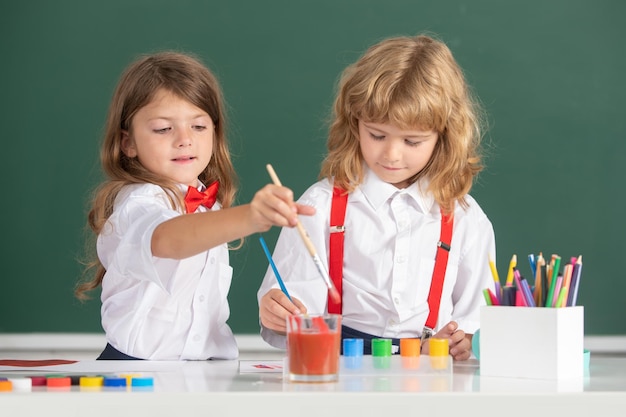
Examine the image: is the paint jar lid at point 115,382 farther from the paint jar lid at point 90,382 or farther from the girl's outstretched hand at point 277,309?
the girl's outstretched hand at point 277,309

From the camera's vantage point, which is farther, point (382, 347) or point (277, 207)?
point (382, 347)

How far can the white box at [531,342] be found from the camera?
1.17 meters

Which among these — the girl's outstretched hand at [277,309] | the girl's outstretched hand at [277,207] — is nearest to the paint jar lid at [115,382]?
the girl's outstretched hand at [277,207]

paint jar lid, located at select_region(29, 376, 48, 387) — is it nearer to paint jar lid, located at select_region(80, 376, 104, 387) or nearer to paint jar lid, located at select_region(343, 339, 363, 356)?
paint jar lid, located at select_region(80, 376, 104, 387)

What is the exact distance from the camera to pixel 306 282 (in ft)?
5.78

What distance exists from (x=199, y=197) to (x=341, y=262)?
308mm

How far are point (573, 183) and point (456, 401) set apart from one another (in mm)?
2315

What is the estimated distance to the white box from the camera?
45.9 inches

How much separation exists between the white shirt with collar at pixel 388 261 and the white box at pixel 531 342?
1.74 feet

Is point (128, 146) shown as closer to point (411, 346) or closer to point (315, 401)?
point (411, 346)

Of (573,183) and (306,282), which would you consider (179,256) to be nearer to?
(306,282)

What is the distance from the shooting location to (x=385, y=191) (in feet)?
5.90

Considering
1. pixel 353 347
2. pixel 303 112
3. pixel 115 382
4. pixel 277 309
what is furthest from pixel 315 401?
pixel 303 112

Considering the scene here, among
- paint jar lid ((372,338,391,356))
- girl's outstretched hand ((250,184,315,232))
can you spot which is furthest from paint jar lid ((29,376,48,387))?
paint jar lid ((372,338,391,356))
